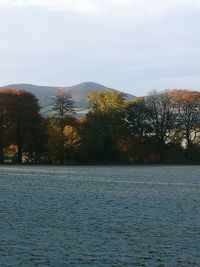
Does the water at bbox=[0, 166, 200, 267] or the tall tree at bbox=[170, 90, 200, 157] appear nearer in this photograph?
the water at bbox=[0, 166, 200, 267]

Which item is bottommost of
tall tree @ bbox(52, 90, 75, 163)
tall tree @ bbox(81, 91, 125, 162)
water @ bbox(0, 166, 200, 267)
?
water @ bbox(0, 166, 200, 267)

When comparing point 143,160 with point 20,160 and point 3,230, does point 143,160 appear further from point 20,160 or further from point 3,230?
point 3,230

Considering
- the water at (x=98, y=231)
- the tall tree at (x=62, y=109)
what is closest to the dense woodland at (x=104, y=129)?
the tall tree at (x=62, y=109)

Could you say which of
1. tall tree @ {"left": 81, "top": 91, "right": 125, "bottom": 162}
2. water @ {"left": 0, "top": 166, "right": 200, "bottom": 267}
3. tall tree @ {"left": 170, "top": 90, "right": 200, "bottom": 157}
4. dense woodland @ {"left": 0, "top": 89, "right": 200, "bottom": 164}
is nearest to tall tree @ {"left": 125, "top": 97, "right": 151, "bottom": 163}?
dense woodland @ {"left": 0, "top": 89, "right": 200, "bottom": 164}

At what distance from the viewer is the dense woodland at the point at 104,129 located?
93.4 m

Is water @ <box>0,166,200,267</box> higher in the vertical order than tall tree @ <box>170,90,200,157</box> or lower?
lower

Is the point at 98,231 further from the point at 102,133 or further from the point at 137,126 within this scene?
the point at 137,126

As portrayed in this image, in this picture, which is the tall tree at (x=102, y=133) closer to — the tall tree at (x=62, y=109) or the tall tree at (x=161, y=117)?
the tall tree at (x=62, y=109)

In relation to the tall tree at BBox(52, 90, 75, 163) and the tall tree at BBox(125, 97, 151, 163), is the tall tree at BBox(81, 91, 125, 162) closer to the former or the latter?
the tall tree at BBox(125, 97, 151, 163)

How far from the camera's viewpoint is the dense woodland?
93438mm

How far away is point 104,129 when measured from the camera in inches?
3797

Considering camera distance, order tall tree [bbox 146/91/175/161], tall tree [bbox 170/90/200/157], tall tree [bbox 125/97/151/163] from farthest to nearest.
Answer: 1. tall tree [bbox 146/91/175/161]
2. tall tree [bbox 170/90/200/157]
3. tall tree [bbox 125/97/151/163]

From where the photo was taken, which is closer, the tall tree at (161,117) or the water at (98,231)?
the water at (98,231)

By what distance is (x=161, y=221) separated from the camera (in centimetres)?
1909
